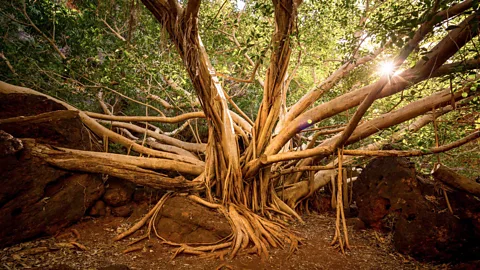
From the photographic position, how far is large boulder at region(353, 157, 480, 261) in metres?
2.83

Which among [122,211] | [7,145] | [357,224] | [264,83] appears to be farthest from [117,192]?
[357,224]

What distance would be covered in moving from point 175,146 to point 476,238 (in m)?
4.90

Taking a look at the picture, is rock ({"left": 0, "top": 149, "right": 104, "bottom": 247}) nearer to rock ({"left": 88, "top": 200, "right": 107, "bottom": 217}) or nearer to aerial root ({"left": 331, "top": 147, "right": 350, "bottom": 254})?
rock ({"left": 88, "top": 200, "right": 107, "bottom": 217})

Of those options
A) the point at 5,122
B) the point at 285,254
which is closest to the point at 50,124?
the point at 5,122

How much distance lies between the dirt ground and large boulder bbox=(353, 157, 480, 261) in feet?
0.68

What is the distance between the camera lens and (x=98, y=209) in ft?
12.0

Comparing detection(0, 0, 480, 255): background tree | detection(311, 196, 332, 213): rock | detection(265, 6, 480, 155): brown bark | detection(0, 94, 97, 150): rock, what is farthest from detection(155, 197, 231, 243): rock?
detection(311, 196, 332, 213): rock

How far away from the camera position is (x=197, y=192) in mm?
3873

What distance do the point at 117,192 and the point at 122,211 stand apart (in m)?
0.30

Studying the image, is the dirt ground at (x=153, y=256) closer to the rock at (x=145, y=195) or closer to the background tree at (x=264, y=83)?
the background tree at (x=264, y=83)

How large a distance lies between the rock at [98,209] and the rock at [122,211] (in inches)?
5.4

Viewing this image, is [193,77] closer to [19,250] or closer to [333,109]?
[333,109]

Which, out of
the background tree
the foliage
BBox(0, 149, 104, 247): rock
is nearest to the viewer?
BBox(0, 149, 104, 247): rock

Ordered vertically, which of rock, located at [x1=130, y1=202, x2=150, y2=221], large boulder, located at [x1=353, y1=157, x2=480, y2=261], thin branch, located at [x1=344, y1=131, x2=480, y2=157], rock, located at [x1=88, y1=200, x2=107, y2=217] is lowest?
rock, located at [x1=88, y1=200, x2=107, y2=217]
